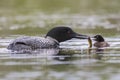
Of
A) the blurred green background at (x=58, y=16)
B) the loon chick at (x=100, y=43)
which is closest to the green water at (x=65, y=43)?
the blurred green background at (x=58, y=16)

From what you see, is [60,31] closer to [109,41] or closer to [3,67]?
[109,41]

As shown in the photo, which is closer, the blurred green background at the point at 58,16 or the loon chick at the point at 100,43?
the loon chick at the point at 100,43

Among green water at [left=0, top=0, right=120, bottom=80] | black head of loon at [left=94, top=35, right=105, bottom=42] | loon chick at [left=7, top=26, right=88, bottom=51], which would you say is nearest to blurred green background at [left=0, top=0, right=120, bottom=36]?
green water at [left=0, top=0, right=120, bottom=80]

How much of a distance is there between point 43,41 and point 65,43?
4.87 ft

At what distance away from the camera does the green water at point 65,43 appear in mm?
11375

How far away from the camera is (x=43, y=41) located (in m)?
15.4

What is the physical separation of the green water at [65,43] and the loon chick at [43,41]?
22cm

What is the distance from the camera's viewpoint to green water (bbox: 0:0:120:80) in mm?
11375

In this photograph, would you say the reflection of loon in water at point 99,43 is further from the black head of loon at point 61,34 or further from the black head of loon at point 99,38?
the black head of loon at point 61,34

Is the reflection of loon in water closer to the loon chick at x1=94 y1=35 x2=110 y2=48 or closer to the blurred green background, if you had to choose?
the loon chick at x1=94 y1=35 x2=110 y2=48

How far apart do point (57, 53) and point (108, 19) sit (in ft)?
35.0

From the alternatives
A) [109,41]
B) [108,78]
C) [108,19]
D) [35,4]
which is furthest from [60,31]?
[35,4]

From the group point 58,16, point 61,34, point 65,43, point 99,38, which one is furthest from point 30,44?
point 58,16

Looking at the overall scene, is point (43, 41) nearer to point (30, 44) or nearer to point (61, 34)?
point (30, 44)
